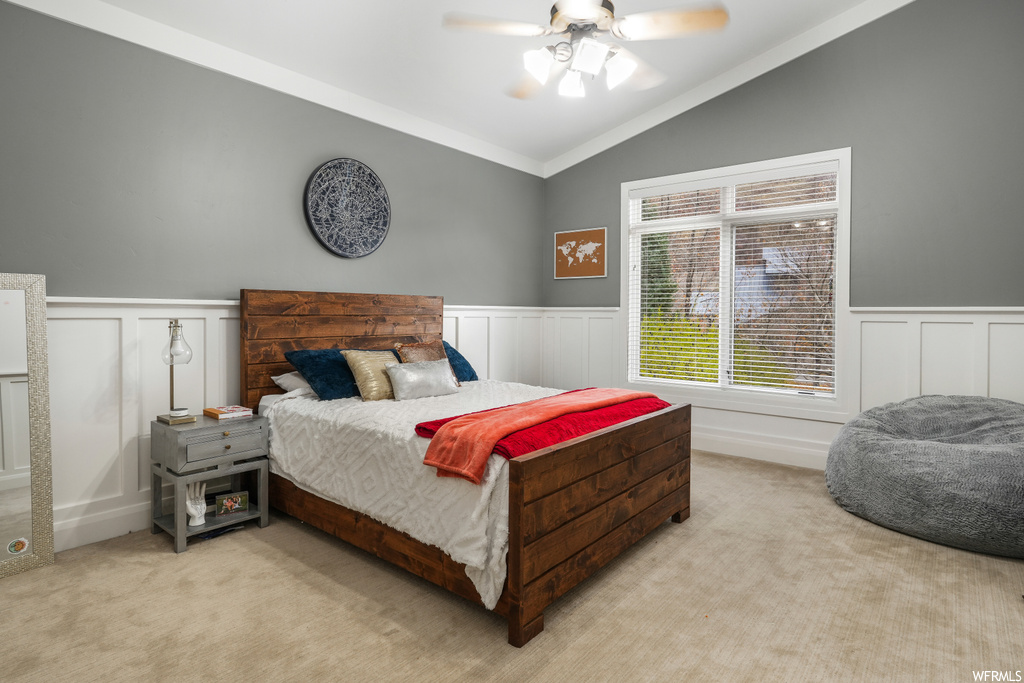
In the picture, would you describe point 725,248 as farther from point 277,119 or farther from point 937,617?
point 277,119

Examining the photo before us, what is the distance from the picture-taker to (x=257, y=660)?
1.75m

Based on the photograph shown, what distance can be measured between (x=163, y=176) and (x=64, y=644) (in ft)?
7.24

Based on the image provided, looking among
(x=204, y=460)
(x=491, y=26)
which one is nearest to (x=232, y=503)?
(x=204, y=460)

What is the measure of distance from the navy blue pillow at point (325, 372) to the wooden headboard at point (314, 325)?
5.9 inches

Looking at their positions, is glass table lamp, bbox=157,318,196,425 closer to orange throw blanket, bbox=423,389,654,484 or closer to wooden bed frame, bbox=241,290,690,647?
wooden bed frame, bbox=241,290,690,647

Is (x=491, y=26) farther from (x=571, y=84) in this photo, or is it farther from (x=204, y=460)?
(x=204, y=460)

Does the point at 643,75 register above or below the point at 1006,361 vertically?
above

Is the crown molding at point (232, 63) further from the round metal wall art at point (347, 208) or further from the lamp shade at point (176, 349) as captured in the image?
the lamp shade at point (176, 349)

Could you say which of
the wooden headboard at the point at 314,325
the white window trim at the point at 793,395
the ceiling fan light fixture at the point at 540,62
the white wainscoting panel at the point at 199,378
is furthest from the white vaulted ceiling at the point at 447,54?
the white wainscoting panel at the point at 199,378

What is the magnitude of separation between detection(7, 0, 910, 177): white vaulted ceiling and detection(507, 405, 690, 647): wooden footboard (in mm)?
1975

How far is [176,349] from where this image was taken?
8.96 ft

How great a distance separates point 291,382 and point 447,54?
2246 mm

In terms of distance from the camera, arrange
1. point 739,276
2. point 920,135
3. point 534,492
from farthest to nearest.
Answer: point 739,276, point 920,135, point 534,492

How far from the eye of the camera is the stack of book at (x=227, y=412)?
9.24 feet
